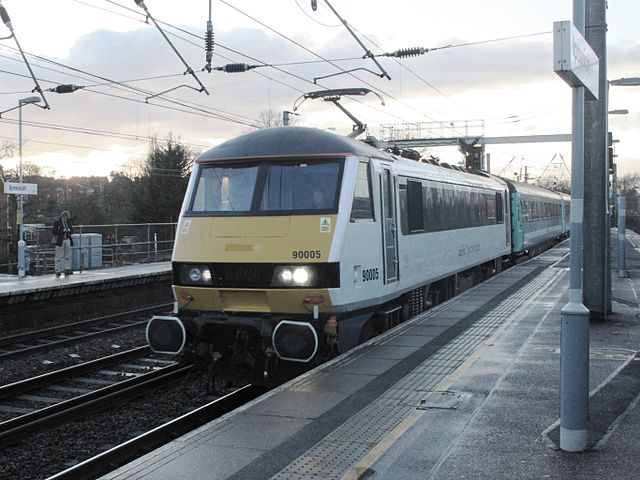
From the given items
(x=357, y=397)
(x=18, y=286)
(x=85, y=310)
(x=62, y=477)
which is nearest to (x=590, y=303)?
(x=357, y=397)

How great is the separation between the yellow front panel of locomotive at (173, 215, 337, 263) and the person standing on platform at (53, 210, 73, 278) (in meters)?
12.6

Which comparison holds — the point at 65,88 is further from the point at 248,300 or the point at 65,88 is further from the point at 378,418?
the point at 378,418

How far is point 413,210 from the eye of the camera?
440 inches

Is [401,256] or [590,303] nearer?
[401,256]

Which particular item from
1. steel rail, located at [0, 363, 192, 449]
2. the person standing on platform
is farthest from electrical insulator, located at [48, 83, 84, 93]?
steel rail, located at [0, 363, 192, 449]

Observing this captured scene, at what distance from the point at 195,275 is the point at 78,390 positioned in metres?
2.63

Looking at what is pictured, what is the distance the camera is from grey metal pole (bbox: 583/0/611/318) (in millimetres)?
11539

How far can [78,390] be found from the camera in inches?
382

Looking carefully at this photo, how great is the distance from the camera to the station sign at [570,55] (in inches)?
203

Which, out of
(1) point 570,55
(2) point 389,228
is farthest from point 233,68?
(1) point 570,55

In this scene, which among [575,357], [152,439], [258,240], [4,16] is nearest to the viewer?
[575,357]

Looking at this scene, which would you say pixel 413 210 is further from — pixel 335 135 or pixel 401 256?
pixel 335 135

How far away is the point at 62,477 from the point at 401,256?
5.95m

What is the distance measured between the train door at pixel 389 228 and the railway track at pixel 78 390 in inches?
133
